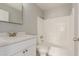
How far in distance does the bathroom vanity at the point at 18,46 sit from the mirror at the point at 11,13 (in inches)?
7.3

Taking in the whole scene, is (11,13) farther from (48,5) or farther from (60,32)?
(60,32)

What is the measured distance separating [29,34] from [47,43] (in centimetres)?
22

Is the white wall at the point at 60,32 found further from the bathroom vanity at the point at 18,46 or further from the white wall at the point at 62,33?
the bathroom vanity at the point at 18,46

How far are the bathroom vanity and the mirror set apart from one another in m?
0.18

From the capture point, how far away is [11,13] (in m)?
0.96

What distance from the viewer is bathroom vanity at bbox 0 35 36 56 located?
0.89 metres

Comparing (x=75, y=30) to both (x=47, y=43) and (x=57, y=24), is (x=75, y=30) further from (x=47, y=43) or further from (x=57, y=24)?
(x=47, y=43)

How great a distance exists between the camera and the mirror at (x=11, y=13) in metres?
0.92

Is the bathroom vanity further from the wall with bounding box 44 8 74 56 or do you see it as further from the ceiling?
the ceiling

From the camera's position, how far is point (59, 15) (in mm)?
1006

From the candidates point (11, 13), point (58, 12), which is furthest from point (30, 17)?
point (58, 12)

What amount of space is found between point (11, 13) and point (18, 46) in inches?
13.6

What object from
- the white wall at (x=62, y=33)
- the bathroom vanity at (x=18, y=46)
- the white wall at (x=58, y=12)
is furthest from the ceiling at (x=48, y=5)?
the bathroom vanity at (x=18, y=46)

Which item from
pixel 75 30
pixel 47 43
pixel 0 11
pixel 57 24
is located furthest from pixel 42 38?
pixel 0 11
